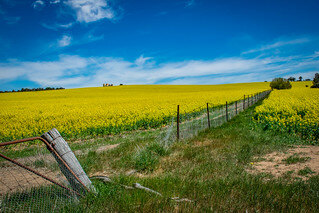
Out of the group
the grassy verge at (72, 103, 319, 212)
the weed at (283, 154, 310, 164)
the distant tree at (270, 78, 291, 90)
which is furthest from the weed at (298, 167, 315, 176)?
the distant tree at (270, 78, 291, 90)

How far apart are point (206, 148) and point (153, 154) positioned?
190cm

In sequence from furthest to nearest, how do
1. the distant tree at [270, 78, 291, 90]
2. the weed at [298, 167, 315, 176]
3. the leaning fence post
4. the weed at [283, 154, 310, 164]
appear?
the distant tree at [270, 78, 291, 90]
the weed at [283, 154, 310, 164]
the weed at [298, 167, 315, 176]
the leaning fence post

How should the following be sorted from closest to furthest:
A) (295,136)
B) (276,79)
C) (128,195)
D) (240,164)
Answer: (128,195), (240,164), (295,136), (276,79)

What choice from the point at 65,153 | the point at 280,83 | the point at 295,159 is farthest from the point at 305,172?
the point at 280,83

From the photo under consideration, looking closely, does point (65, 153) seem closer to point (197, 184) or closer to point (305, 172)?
point (197, 184)

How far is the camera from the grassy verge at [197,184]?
108 inches

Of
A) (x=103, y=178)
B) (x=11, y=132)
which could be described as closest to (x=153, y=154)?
(x=103, y=178)

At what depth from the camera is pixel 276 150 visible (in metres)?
6.28

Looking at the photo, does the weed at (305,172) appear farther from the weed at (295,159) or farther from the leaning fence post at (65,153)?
the leaning fence post at (65,153)

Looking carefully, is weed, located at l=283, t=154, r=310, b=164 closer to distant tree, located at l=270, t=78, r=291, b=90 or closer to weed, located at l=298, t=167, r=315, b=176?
weed, located at l=298, t=167, r=315, b=176

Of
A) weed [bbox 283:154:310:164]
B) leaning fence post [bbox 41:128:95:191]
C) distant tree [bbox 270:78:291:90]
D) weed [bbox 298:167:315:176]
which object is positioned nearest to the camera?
leaning fence post [bbox 41:128:95:191]

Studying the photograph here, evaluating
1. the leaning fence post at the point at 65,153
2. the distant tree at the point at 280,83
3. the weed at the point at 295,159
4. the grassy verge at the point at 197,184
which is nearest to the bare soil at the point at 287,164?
the weed at the point at 295,159

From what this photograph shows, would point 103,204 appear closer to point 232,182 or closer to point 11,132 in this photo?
point 232,182

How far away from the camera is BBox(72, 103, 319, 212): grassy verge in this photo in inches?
108
